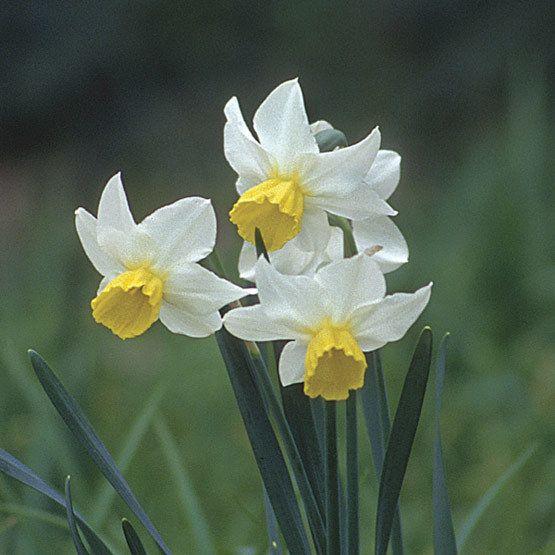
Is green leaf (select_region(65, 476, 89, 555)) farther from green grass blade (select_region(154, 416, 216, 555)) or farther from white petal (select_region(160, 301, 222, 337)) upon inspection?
green grass blade (select_region(154, 416, 216, 555))

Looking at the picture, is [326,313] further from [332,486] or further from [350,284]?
[332,486]

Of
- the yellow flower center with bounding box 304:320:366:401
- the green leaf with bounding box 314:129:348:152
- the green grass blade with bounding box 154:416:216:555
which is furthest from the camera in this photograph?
the green grass blade with bounding box 154:416:216:555

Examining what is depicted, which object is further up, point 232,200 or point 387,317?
point 387,317

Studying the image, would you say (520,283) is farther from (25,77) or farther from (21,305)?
(25,77)

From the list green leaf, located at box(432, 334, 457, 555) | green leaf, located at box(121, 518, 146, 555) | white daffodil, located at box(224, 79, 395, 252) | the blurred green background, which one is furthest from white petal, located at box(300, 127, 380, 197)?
the blurred green background

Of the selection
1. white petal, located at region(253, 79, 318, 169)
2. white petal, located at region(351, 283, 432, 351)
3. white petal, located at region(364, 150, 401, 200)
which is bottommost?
white petal, located at region(351, 283, 432, 351)

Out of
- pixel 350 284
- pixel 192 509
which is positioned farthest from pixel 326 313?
pixel 192 509

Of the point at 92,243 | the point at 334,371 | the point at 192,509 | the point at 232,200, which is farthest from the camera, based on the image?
the point at 232,200

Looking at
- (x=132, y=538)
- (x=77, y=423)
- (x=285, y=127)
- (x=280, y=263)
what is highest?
(x=285, y=127)
